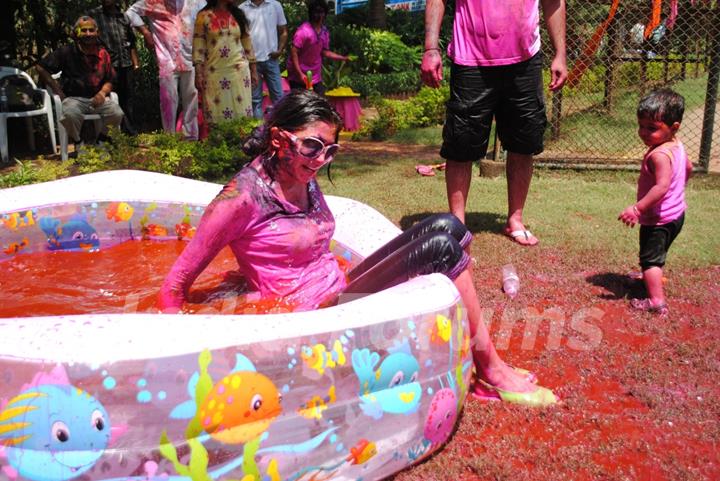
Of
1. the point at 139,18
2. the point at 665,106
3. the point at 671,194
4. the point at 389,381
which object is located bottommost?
the point at 389,381

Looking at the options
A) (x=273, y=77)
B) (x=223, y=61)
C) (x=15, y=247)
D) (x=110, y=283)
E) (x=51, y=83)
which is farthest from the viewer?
(x=273, y=77)

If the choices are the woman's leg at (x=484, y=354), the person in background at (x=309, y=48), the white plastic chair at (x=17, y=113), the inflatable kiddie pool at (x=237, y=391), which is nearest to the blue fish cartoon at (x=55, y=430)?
the inflatable kiddie pool at (x=237, y=391)

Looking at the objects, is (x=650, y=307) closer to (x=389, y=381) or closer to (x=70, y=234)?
(x=389, y=381)

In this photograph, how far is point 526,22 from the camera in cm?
455

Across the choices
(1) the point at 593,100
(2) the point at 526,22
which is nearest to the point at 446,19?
(1) the point at 593,100

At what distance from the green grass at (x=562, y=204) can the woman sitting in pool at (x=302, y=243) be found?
199 cm

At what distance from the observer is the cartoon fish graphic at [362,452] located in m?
2.37

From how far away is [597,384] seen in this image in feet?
10.4

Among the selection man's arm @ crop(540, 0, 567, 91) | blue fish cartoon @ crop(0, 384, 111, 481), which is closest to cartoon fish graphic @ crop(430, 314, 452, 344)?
blue fish cartoon @ crop(0, 384, 111, 481)

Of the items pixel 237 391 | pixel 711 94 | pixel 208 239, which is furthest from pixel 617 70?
pixel 237 391

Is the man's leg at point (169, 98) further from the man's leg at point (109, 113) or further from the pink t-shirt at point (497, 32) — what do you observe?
the pink t-shirt at point (497, 32)

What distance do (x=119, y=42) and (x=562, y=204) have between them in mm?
5707

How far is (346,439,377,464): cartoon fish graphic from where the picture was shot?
2.37 m

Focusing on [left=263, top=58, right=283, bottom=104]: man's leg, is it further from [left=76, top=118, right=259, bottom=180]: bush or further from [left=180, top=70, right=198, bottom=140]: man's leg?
[left=76, top=118, right=259, bottom=180]: bush
